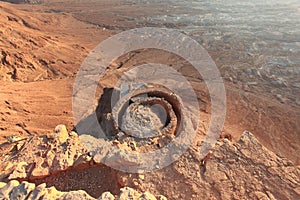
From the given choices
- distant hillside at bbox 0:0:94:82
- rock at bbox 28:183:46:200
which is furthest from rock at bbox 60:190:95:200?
distant hillside at bbox 0:0:94:82

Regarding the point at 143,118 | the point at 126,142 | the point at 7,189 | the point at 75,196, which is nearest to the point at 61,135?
the point at 126,142

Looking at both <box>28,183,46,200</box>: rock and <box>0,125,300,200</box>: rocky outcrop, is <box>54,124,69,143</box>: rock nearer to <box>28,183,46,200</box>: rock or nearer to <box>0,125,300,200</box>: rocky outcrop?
<box>0,125,300,200</box>: rocky outcrop

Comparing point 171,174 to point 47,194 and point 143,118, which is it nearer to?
point 47,194

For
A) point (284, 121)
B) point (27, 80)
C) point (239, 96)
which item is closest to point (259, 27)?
point (239, 96)

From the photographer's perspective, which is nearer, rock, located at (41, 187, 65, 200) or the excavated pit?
rock, located at (41, 187, 65, 200)

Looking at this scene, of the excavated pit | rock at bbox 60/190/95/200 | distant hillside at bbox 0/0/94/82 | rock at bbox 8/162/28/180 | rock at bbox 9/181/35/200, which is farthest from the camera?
distant hillside at bbox 0/0/94/82

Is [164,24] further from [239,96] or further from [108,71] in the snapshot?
[239,96]

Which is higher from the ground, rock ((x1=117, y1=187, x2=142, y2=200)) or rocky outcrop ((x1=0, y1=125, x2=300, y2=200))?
rock ((x1=117, y1=187, x2=142, y2=200))
